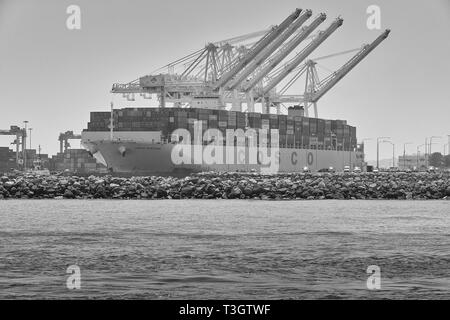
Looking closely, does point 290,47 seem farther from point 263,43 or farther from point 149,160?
point 149,160

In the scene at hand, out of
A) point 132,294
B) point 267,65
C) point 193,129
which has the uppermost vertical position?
point 267,65

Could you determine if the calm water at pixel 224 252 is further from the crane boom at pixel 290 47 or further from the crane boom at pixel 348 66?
the crane boom at pixel 348 66

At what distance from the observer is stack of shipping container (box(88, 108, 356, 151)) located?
269 ft

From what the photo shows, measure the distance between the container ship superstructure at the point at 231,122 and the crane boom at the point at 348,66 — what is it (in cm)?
14

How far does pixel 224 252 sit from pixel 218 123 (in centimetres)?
6812

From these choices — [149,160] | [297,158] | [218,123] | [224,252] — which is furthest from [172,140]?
[224,252]

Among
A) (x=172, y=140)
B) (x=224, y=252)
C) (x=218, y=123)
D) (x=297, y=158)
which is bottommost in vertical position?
(x=224, y=252)

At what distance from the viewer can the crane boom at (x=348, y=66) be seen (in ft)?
358

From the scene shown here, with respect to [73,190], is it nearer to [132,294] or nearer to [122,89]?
[132,294]

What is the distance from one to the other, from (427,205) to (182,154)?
152ft

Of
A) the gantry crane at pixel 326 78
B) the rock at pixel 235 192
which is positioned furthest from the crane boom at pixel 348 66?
the rock at pixel 235 192

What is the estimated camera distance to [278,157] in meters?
95.8

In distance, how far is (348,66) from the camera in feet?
362
